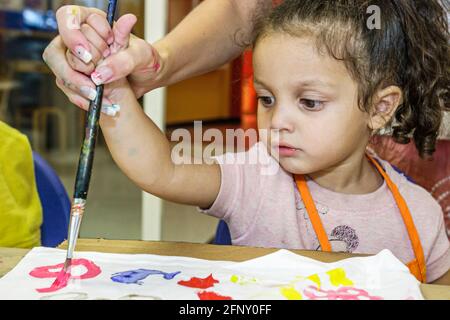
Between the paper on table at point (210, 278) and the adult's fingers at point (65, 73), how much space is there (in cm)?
20

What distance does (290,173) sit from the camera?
42.7 inches

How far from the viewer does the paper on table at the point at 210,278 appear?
630mm

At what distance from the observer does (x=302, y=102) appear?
3.08 feet

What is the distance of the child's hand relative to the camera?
759 millimetres

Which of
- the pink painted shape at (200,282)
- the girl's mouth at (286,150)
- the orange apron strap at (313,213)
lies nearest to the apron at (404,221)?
the orange apron strap at (313,213)

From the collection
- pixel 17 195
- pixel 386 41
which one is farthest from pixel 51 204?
pixel 386 41

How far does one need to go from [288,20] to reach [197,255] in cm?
43

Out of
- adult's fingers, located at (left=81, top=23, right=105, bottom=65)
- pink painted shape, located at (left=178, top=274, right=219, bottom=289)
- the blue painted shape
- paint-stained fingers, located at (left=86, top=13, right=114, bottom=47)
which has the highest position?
paint-stained fingers, located at (left=86, top=13, right=114, bottom=47)

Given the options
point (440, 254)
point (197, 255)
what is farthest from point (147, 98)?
point (197, 255)

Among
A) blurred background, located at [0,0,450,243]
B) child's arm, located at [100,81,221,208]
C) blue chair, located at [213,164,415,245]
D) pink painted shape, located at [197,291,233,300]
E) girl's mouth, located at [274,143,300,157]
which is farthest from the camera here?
blurred background, located at [0,0,450,243]

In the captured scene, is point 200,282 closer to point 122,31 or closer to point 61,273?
point 61,273

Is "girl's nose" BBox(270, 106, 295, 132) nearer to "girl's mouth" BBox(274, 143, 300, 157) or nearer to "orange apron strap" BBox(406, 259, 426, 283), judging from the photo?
"girl's mouth" BBox(274, 143, 300, 157)

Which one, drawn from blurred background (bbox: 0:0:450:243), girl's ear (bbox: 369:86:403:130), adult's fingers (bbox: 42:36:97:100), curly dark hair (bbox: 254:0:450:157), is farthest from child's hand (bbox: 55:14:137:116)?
blurred background (bbox: 0:0:450:243)

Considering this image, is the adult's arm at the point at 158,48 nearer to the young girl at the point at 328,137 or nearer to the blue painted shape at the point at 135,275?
the young girl at the point at 328,137
